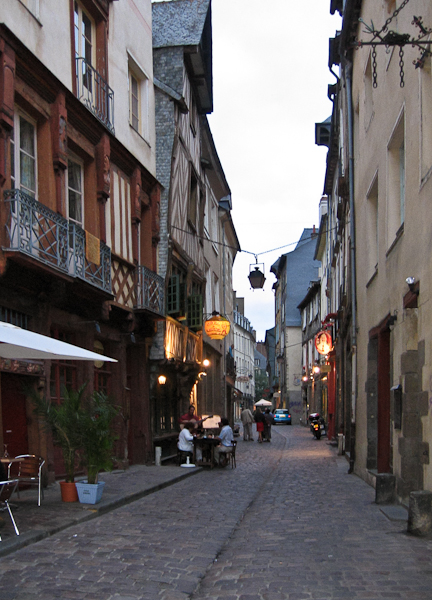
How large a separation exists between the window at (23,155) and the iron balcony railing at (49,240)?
0.75 m

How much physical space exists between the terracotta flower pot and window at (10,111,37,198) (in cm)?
463

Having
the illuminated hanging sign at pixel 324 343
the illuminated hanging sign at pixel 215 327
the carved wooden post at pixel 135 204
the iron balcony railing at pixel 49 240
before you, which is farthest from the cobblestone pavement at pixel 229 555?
the illuminated hanging sign at pixel 324 343

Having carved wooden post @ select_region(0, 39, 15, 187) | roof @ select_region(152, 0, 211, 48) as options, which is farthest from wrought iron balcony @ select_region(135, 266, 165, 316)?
roof @ select_region(152, 0, 211, 48)

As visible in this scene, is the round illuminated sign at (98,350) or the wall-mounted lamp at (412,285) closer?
the wall-mounted lamp at (412,285)

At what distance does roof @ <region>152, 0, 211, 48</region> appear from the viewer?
21.7 metres

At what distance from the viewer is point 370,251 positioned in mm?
14711

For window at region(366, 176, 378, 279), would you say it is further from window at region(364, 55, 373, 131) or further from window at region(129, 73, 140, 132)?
window at region(129, 73, 140, 132)

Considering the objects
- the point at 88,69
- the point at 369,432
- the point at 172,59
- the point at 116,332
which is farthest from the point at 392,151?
the point at 172,59

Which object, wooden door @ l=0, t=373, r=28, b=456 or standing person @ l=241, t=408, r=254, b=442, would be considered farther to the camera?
standing person @ l=241, t=408, r=254, b=442

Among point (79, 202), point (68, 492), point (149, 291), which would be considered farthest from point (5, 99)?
point (149, 291)

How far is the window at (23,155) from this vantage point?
11.7 meters

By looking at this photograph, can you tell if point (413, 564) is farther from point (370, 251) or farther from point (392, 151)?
point (370, 251)

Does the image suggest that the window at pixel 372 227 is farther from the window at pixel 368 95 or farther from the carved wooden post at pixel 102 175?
the carved wooden post at pixel 102 175

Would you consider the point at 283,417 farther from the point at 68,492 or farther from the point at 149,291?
the point at 68,492
